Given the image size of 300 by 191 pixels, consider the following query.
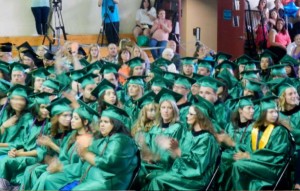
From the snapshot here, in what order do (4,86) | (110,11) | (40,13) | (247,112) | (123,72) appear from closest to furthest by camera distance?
(247,112) → (4,86) → (123,72) → (110,11) → (40,13)

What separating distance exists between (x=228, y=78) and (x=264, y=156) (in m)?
2.72

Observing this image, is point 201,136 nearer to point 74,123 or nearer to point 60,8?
point 74,123

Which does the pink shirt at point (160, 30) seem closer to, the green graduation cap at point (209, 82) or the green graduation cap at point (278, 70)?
the green graduation cap at point (278, 70)

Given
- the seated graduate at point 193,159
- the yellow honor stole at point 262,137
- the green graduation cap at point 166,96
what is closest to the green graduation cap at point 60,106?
the green graduation cap at point 166,96

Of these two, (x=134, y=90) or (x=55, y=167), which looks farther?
(x=134, y=90)

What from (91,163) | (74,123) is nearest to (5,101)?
(74,123)

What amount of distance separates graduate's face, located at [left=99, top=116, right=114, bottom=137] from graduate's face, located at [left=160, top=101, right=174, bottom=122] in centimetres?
69

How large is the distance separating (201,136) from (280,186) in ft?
2.67

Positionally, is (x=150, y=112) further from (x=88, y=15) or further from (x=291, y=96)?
(x=88, y=15)

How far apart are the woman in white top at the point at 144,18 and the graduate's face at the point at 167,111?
7.45 meters

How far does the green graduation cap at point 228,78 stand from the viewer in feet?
27.3

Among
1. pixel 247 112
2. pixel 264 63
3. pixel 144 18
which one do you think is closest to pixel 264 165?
pixel 247 112

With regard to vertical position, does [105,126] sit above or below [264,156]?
above

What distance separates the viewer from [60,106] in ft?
21.0
